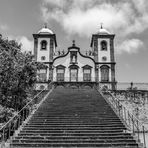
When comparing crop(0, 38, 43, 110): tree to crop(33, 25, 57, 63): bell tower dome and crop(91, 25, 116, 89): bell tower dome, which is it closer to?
crop(33, 25, 57, 63): bell tower dome

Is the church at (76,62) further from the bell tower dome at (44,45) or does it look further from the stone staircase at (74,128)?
the stone staircase at (74,128)

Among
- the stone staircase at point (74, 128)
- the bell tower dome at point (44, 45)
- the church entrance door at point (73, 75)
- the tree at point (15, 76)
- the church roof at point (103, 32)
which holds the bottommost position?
the stone staircase at point (74, 128)

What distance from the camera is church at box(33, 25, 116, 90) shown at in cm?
3059

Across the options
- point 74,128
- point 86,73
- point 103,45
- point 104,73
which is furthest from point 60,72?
point 74,128

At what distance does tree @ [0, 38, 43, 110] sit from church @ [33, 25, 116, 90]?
46.8 feet

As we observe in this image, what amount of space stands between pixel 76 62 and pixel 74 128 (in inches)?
808

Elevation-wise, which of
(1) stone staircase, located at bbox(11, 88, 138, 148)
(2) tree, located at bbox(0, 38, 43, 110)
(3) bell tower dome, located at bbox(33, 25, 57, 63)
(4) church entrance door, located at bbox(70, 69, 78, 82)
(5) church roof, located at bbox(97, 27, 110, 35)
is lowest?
(1) stone staircase, located at bbox(11, 88, 138, 148)

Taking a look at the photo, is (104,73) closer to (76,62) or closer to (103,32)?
(76,62)

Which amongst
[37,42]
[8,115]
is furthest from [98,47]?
[8,115]

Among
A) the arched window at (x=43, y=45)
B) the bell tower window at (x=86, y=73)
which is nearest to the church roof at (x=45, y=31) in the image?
the arched window at (x=43, y=45)

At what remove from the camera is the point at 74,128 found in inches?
445

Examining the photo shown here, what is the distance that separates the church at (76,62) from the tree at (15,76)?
1428 centimetres

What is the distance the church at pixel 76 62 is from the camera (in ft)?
100

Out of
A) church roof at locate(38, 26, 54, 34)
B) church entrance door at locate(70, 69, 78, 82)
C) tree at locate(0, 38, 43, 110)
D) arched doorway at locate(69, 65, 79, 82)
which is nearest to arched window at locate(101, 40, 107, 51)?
arched doorway at locate(69, 65, 79, 82)
